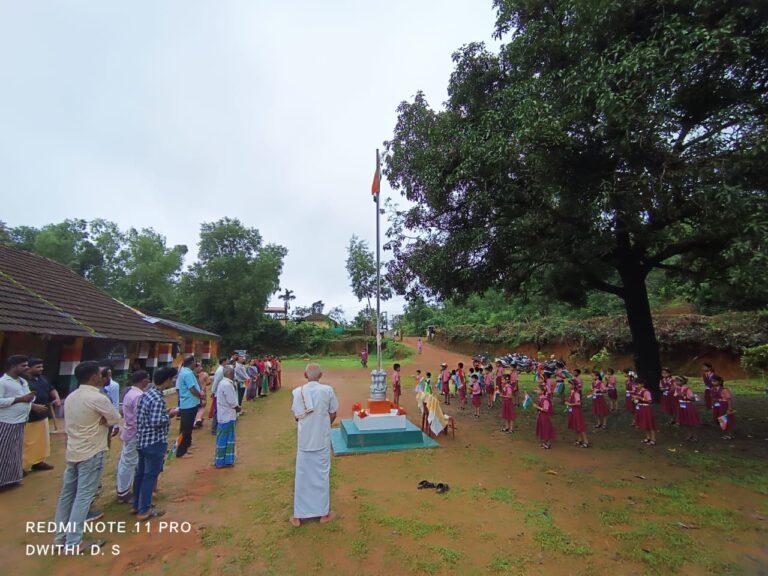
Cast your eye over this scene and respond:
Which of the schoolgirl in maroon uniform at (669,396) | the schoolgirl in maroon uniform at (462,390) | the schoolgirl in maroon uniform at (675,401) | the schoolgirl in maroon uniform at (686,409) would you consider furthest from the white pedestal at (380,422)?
the schoolgirl in maroon uniform at (669,396)

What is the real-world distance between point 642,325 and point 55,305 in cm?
1561

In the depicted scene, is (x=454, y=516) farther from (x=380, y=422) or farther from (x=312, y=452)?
(x=380, y=422)

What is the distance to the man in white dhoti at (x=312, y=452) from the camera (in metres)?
4.54

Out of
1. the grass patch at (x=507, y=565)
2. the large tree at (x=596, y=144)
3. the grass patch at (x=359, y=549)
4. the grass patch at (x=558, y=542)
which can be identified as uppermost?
the large tree at (x=596, y=144)

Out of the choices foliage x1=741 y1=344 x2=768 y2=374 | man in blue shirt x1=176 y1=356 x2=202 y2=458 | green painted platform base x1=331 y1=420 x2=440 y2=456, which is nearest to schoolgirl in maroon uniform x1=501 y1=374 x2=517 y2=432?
green painted platform base x1=331 y1=420 x2=440 y2=456

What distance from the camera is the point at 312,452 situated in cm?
462

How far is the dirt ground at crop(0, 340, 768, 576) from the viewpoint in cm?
369

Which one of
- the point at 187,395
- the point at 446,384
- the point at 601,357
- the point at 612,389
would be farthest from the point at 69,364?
the point at 601,357

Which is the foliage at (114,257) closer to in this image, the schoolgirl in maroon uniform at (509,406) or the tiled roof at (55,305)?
the tiled roof at (55,305)

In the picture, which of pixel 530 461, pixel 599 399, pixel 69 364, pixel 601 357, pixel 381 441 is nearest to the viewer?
pixel 530 461

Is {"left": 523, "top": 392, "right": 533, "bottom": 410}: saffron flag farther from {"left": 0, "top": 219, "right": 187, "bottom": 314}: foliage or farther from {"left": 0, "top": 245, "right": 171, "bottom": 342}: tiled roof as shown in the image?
{"left": 0, "top": 219, "right": 187, "bottom": 314}: foliage

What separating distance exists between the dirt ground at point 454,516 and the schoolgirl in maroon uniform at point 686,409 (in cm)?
52

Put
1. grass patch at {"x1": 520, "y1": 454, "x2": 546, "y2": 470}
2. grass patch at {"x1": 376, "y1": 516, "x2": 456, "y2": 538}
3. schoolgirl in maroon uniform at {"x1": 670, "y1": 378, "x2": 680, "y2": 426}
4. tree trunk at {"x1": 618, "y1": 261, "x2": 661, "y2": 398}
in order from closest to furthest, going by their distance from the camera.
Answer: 1. grass patch at {"x1": 376, "y1": 516, "x2": 456, "y2": 538}
2. grass patch at {"x1": 520, "y1": 454, "x2": 546, "y2": 470}
3. schoolgirl in maroon uniform at {"x1": 670, "y1": 378, "x2": 680, "y2": 426}
4. tree trunk at {"x1": 618, "y1": 261, "x2": 661, "y2": 398}

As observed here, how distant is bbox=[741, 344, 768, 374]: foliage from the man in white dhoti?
17430mm
